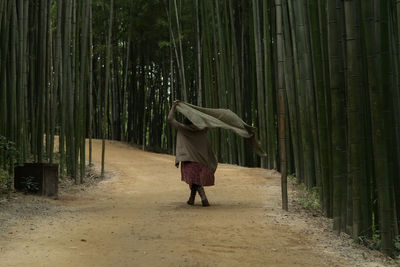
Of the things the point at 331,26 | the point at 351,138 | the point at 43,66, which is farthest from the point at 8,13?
the point at 351,138

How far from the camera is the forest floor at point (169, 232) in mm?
3207

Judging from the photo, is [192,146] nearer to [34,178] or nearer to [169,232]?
[169,232]

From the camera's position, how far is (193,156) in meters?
5.42

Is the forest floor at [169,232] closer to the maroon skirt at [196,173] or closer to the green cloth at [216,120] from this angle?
the maroon skirt at [196,173]

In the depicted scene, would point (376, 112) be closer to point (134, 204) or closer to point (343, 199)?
point (343, 199)

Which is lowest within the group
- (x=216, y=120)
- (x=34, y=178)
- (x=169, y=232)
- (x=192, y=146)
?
(x=169, y=232)

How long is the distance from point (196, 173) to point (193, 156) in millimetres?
183

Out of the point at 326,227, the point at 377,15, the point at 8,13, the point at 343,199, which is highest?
the point at 8,13

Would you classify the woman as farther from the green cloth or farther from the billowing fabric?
the green cloth

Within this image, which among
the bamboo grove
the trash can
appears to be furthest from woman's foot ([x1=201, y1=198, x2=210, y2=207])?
the trash can

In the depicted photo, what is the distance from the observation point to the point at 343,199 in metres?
3.94

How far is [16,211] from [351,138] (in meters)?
3.14

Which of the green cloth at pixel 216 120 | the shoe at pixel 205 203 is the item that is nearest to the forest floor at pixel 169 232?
the shoe at pixel 205 203

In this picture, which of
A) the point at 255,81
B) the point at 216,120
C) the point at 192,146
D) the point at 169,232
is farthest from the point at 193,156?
the point at 255,81
